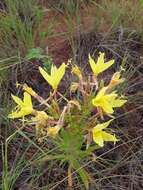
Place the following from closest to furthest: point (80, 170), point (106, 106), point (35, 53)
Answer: point (106, 106) → point (80, 170) → point (35, 53)

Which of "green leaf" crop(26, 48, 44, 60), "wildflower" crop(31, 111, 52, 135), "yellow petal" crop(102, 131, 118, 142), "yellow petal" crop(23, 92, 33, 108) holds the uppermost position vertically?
"yellow petal" crop(23, 92, 33, 108)

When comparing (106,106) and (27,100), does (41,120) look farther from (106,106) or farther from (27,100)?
(106,106)

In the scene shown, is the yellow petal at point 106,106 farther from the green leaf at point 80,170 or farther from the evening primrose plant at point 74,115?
the green leaf at point 80,170

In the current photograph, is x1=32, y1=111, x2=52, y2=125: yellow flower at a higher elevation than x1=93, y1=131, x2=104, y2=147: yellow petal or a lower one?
higher

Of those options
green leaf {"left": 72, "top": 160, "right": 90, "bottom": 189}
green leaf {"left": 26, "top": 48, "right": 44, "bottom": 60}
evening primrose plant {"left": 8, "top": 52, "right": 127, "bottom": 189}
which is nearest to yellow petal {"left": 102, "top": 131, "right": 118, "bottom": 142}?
evening primrose plant {"left": 8, "top": 52, "right": 127, "bottom": 189}

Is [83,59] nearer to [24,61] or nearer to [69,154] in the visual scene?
[24,61]

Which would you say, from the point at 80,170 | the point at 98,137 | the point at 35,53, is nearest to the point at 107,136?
the point at 98,137

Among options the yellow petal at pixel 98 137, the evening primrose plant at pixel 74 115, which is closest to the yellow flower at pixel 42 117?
the evening primrose plant at pixel 74 115

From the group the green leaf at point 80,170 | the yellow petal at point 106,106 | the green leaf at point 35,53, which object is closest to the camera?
the yellow petal at point 106,106

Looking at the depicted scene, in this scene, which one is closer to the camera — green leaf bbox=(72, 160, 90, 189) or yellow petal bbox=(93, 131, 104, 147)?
yellow petal bbox=(93, 131, 104, 147)

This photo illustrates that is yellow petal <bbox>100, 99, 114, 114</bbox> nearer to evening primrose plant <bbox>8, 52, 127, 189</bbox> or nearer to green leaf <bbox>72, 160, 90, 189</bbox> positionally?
evening primrose plant <bbox>8, 52, 127, 189</bbox>

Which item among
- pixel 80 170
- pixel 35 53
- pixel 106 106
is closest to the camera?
pixel 106 106

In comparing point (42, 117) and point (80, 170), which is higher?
point (42, 117)
